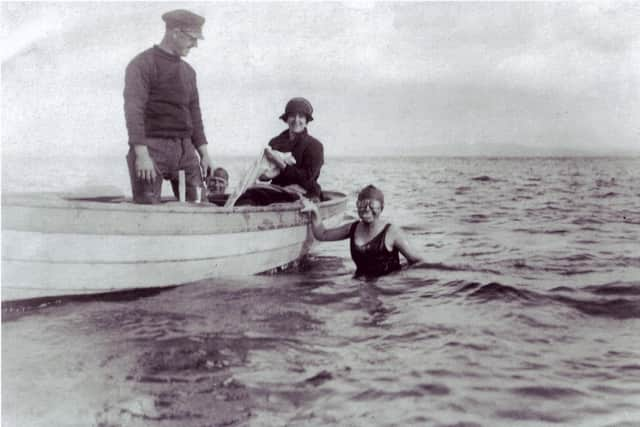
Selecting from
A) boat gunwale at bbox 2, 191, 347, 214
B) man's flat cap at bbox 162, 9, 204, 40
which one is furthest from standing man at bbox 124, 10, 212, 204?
boat gunwale at bbox 2, 191, 347, 214

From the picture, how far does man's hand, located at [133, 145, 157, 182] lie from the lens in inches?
179

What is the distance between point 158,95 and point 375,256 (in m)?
2.58

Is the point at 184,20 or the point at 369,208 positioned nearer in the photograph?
the point at 184,20

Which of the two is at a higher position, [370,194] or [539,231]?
[370,194]

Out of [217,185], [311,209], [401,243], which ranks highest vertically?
[217,185]

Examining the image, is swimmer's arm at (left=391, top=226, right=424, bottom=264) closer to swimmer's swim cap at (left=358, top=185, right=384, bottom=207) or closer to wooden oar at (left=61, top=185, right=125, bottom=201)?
swimmer's swim cap at (left=358, top=185, right=384, bottom=207)

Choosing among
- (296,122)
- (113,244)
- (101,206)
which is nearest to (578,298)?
(296,122)

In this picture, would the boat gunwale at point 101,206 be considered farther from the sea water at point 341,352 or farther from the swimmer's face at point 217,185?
the swimmer's face at point 217,185

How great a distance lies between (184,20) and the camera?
15.7 feet

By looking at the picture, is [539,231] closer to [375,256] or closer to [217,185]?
[375,256]

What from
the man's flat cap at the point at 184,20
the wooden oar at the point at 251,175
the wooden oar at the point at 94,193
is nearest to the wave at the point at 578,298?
the wooden oar at the point at 251,175

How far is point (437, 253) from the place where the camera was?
711cm

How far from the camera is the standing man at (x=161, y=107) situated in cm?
460

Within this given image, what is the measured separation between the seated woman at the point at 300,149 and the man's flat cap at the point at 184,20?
148cm
